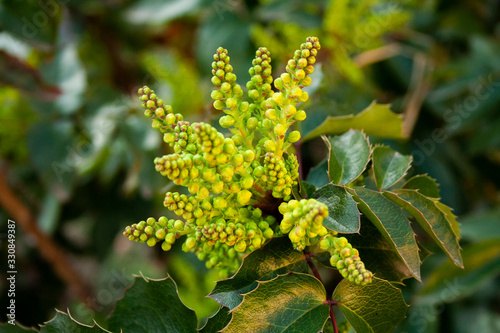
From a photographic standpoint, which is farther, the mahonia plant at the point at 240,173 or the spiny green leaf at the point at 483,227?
the spiny green leaf at the point at 483,227

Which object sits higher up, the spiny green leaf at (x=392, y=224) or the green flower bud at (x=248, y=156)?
the green flower bud at (x=248, y=156)

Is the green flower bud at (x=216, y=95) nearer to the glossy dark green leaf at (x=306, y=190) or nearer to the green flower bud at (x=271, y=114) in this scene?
the green flower bud at (x=271, y=114)

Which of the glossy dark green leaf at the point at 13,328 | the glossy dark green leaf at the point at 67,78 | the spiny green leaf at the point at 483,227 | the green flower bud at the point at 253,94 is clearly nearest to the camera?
the green flower bud at the point at 253,94

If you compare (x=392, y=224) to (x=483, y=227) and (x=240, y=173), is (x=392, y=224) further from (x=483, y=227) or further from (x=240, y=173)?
(x=483, y=227)

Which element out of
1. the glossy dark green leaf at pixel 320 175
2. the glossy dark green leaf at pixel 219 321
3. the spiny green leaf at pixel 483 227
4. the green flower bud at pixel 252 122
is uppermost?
the green flower bud at pixel 252 122

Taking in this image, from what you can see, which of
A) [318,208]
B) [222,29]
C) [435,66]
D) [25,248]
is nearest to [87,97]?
[222,29]

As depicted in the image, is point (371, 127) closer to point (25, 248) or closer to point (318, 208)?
point (318, 208)

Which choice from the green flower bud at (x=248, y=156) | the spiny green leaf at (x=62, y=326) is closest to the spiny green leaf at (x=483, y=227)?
the green flower bud at (x=248, y=156)
